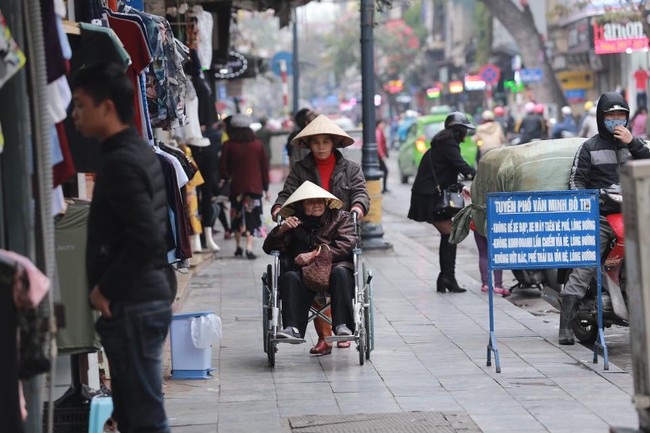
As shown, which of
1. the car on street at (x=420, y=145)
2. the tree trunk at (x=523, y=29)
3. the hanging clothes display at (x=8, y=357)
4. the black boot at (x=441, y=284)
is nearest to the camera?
the hanging clothes display at (x=8, y=357)

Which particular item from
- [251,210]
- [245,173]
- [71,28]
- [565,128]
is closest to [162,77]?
[71,28]

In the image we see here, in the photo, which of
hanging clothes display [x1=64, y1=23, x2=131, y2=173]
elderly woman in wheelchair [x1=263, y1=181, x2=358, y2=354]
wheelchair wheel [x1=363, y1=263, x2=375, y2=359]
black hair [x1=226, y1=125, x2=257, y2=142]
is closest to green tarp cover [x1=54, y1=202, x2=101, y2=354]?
hanging clothes display [x1=64, y1=23, x2=131, y2=173]

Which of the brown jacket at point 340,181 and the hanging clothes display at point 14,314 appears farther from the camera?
the brown jacket at point 340,181

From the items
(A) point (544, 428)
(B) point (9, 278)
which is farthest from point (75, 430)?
(A) point (544, 428)

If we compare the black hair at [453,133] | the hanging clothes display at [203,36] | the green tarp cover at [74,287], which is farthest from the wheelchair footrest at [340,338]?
the hanging clothes display at [203,36]

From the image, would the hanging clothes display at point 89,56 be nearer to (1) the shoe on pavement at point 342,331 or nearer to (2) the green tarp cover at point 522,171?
(1) the shoe on pavement at point 342,331

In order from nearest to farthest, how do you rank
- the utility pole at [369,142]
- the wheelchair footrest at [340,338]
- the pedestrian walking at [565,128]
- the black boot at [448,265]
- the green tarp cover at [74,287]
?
the green tarp cover at [74,287]
the wheelchair footrest at [340,338]
the black boot at [448,265]
the utility pole at [369,142]
the pedestrian walking at [565,128]

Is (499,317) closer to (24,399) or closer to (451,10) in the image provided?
(24,399)

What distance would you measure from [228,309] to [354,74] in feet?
323

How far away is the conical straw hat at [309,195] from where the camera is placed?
9.54 metres

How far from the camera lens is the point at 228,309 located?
1292 centimetres

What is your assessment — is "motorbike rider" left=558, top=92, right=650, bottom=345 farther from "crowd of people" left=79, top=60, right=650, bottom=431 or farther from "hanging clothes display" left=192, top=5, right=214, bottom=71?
"hanging clothes display" left=192, top=5, right=214, bottom=71

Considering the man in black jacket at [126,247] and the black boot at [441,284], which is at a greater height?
the man in black jacket at [126,247]

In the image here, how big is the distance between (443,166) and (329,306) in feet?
14.6
